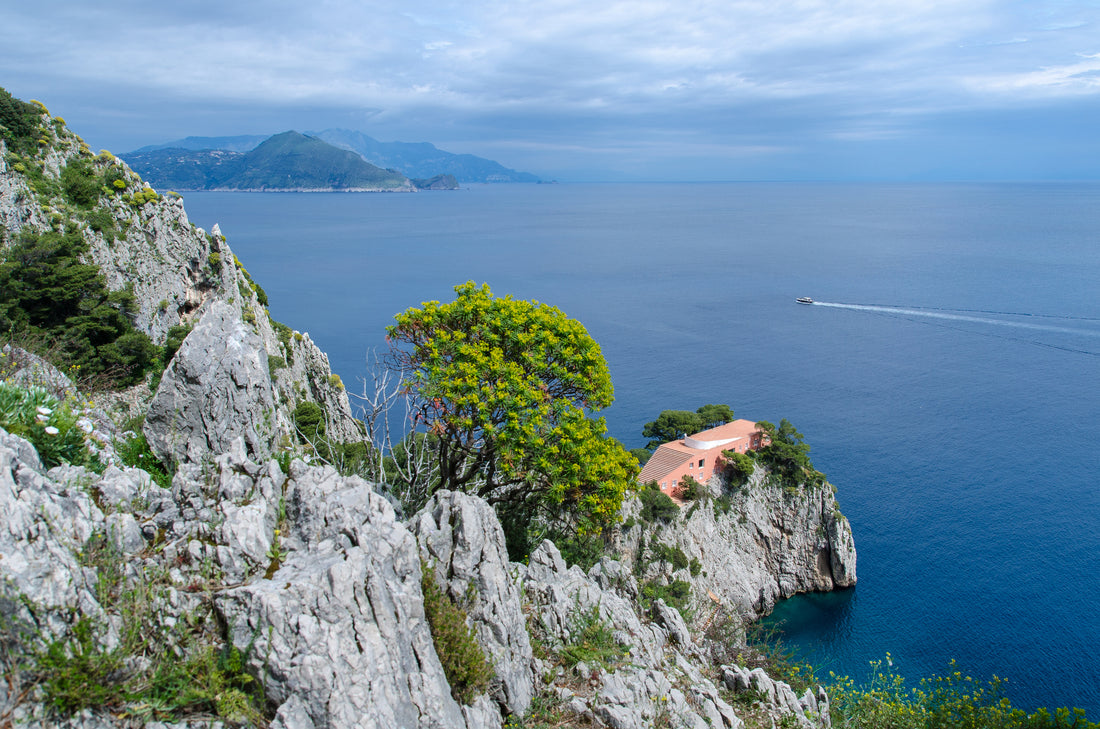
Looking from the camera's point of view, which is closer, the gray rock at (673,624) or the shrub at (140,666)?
the shrub at (140,666)

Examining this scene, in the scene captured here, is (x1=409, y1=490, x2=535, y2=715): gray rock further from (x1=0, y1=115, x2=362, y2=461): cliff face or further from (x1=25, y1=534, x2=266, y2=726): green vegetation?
(x1=0, y1=115, x2=362, y2=461): cliff face

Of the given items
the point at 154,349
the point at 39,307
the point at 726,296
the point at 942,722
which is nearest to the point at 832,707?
the point at 942,722

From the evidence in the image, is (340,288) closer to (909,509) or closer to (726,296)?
(726,296)

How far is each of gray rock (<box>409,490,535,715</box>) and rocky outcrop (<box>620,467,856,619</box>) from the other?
34770mm

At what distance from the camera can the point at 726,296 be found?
131 meters

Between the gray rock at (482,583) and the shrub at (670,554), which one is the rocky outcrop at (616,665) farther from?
the shrub at (670,554)

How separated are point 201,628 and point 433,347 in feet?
40.4

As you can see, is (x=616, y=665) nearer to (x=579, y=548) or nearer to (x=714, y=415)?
(x=579, y=548)

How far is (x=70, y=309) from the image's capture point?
122 feet

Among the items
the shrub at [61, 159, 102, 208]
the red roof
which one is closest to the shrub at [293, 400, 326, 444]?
the shrub at [61, 159, 102, 208]

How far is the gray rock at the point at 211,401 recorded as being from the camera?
1498 centimetres

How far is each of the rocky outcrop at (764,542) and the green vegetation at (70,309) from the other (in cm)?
3733

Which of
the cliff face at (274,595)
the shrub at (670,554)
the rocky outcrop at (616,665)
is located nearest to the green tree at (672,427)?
the shrub at (670,554)

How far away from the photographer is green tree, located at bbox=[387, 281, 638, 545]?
820 inches
